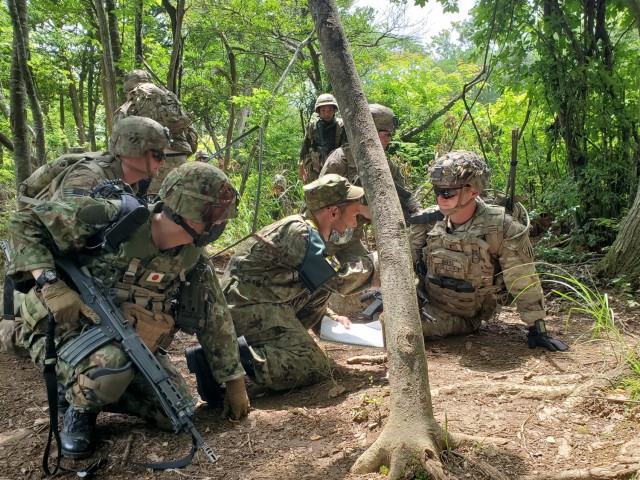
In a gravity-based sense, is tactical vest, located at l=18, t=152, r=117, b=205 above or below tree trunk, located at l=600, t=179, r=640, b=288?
above

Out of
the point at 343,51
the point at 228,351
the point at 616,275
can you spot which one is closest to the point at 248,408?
the point at 228,351

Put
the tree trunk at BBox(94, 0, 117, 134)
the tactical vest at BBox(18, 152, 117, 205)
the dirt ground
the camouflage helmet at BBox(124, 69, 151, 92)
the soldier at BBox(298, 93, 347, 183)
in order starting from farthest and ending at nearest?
the tree trunk at BBox(94, 0, 117, 134)
the camouflage helmet at BBox(124, 69, 151, 92)
the soldier at BBox(298, 93, 347, 183)
the tactical vest at BBox(18, 152, 117, 205)
the dirt ground

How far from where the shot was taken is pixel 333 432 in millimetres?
2791

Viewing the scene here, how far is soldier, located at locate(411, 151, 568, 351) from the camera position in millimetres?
3869

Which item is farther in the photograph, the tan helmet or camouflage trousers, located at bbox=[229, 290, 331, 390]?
the tan helmet

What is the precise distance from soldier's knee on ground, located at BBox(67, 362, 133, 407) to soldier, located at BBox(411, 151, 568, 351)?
2426 millimetres

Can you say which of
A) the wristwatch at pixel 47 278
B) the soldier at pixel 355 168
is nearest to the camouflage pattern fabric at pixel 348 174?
the soldier at pixel 355 168

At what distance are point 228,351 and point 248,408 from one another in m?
0.36

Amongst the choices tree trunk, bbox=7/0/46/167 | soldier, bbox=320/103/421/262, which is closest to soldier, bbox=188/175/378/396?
soldier, bbox=320/103/421/262

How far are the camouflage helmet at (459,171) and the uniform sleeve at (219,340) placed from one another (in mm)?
1790

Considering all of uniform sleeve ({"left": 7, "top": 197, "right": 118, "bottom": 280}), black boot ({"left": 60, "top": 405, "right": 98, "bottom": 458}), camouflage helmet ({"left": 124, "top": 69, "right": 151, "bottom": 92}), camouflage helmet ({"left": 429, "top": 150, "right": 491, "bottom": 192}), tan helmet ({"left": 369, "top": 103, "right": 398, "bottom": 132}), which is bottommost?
black boot ({"left": 60, "top": 405, "right": 98, "bottom": 458})

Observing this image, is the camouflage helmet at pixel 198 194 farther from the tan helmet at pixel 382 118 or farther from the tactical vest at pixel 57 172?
the tan helmet at pixel 382 118

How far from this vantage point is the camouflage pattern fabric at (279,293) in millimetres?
3551

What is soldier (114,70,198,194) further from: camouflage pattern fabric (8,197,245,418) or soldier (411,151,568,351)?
soldier (411,151,568,351)
